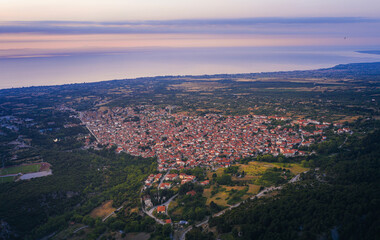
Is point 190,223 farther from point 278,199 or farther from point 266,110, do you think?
point 266,110

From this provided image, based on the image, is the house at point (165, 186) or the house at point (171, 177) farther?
the house at point (171, 177)

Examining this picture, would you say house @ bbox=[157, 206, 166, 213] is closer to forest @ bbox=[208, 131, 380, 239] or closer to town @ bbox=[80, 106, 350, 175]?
forest @ bbox=[208, 131, 380, 239]

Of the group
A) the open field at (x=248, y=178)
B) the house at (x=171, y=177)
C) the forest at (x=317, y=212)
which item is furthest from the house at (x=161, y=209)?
the house at (x=171, y=177)

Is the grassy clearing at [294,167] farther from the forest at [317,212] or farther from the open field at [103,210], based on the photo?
the open field at [103,210]

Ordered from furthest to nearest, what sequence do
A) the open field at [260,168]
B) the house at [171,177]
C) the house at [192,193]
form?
1. the house at [171,177]
2. the open field at [260,168]
3. the house at [192,193]

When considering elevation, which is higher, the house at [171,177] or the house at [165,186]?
the house at [171,177]

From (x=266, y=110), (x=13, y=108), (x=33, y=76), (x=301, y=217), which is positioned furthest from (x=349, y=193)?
(x=33, y=76)
